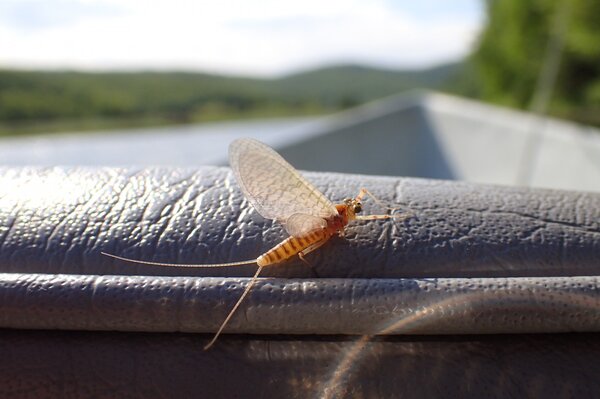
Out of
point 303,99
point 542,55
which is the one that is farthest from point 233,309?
point 303,99

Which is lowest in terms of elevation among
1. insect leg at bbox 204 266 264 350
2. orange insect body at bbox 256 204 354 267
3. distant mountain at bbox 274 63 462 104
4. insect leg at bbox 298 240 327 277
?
distant mountain at bbox 274 63 462 104

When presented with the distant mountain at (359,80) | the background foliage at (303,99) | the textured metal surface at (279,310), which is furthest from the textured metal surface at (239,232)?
the distant mountain at (359,80)

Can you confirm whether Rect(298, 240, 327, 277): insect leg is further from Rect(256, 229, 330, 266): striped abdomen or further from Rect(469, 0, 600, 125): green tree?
Rect(469, 0, 600, 125): green tree

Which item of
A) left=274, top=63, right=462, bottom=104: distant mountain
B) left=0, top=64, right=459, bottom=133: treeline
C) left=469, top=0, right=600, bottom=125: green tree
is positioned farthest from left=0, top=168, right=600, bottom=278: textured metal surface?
left=274, top=63, right=462, bottom=104: distant mountain

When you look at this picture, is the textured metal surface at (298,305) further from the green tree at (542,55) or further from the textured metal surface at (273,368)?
the green tree at (542,55)

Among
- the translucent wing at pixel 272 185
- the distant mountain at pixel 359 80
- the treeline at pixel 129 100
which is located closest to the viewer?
the translucent wing at pixel 272 185

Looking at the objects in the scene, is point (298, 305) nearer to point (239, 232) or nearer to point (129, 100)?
point (239, 232)
